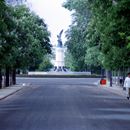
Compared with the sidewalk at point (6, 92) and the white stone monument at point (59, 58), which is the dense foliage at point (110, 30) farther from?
the white stone monument at point (59, 58)

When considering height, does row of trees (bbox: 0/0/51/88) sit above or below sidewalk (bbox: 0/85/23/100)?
above

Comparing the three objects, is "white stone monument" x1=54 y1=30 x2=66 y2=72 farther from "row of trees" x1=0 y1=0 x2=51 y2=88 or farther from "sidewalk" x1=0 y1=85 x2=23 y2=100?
"sidewalk" x1=0 y1=85 x2=23 y2=100

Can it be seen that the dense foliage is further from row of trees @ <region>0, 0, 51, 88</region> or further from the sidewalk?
the sidewalk

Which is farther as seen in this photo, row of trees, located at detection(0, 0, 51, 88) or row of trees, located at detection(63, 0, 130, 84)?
row of trees, located at detection(0, 0, 51, 88)

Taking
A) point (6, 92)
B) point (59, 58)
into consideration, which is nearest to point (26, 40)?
point (6, 92)

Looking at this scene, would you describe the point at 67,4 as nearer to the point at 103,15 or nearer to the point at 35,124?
the point at 103,15

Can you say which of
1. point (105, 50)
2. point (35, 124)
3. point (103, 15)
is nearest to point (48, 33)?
point (105, 50)

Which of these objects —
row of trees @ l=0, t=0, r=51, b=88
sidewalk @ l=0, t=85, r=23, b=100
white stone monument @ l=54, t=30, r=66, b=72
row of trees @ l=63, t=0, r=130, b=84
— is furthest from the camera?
white stone monument @ l=54, t=30, r=66, b=72

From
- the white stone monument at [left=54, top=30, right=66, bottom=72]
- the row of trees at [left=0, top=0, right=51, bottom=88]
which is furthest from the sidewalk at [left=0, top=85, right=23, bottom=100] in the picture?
the white stone monument at [left=54, top=30, right=66, bottom=72]

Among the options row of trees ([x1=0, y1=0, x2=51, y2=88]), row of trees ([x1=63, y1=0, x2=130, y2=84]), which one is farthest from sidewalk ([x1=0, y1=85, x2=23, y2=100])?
row of trees ([x1=63, y1=0, x2=130, y2=84])

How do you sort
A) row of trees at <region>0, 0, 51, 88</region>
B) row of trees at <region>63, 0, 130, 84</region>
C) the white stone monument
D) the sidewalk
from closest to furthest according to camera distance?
1. row of trees at <region>63, 0, 130, 84</region>
2. the sidewalk
3. row of trees at <region>0, 0, 51, 88</region>
4. the white stone monument

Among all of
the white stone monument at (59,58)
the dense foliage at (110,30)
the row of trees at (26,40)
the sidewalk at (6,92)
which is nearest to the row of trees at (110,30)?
the dense foliage at (110,30)

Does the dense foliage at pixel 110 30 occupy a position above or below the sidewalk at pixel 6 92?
above

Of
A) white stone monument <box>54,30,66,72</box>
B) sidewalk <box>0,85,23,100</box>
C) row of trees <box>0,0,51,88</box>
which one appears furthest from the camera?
white stone monument <box>54,30,66,72</box>
